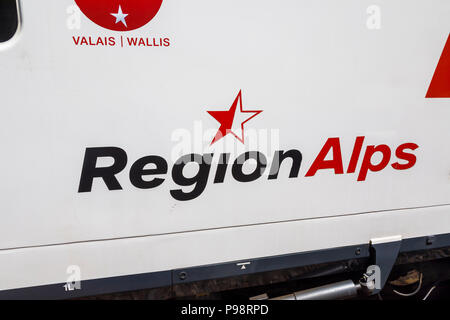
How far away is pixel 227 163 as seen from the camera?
1404 millimetres

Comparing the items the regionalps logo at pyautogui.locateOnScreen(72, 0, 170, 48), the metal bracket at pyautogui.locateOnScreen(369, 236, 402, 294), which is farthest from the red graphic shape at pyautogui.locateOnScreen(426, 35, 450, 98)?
the regionalps logo at pyautogui.locateOnScreen(72, 0, 170, 48)

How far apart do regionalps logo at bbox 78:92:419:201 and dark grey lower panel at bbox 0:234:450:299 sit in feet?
1.13

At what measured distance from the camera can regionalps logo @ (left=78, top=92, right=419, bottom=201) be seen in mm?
1278

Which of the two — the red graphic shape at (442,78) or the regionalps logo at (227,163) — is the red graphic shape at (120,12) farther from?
the red graphic shape at (442,78)

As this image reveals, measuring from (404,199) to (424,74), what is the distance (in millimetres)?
579

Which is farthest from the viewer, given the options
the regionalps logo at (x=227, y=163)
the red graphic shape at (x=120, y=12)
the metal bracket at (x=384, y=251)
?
the metal bracket at (x=384, y=251)

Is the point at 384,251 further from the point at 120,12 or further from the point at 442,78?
the point at 120,12

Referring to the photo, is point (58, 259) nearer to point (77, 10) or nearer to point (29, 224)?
point (29, 224)

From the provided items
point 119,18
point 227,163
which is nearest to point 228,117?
point 227,163

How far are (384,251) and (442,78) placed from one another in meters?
0.85

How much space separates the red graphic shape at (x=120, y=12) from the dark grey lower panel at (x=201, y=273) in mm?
951

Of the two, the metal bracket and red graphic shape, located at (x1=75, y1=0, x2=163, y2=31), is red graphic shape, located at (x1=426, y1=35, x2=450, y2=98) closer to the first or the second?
the metal bracket

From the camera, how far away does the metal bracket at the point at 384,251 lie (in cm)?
171


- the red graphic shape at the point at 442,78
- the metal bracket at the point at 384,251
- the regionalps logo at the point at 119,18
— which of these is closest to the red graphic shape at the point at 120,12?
the regionalps logo at the point at 119,18
